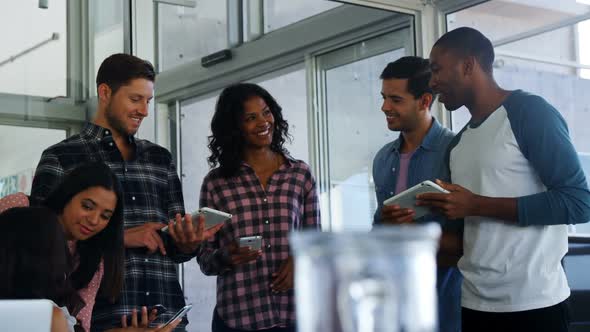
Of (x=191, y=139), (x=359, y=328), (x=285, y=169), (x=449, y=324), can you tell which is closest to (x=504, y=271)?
(x=449, y=324)

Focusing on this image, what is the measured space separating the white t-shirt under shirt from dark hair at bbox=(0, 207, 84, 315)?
109cm

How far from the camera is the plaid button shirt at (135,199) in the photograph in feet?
9.90

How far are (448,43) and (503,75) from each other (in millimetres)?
1690

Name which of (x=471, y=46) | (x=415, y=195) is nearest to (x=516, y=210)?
(x=415, y=195)

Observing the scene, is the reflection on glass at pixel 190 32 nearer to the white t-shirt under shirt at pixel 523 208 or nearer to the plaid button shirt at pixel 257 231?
the plaid button shirt at pixel 257 231

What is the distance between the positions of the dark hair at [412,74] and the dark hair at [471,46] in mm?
551

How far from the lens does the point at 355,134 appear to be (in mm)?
4742

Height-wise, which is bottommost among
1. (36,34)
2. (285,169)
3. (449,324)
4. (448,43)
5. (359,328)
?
(449,324)

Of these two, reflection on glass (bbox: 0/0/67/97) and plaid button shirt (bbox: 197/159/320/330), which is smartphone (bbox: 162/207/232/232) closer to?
plaid button shirt (bbox: 197/159/320/330)

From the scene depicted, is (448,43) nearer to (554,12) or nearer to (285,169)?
(285,169)

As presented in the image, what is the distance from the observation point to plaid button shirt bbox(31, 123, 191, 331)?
3.02 meters

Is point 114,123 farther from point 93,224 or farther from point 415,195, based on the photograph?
point 415,195

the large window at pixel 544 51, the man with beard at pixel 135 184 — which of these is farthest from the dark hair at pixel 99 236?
the large window at pixel 544 51

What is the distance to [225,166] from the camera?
3.37m
